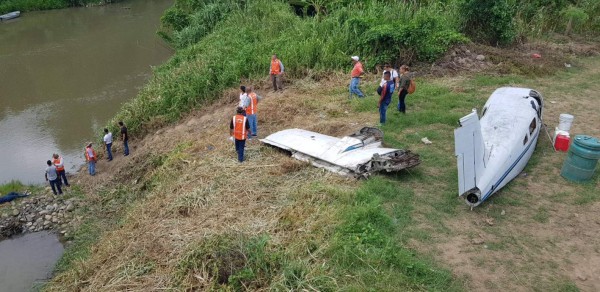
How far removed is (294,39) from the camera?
18250mm

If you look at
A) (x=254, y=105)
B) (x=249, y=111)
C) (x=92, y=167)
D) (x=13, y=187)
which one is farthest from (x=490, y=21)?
(x=13, y=187)

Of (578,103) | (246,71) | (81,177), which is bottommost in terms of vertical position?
(81,177)

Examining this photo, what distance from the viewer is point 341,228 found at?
24.0ft

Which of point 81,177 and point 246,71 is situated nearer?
point 81,177

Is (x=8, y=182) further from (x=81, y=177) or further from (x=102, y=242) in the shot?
(x=102, y=242)

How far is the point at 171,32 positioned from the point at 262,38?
11.9 metres

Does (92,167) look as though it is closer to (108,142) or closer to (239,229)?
(108,142)

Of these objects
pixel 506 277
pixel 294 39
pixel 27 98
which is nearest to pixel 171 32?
pixel 27 98

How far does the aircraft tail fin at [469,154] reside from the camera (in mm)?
7668

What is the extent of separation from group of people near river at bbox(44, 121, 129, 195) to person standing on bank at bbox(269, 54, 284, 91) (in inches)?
197

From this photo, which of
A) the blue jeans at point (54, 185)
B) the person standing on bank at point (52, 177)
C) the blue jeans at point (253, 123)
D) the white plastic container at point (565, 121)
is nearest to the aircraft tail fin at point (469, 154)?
the white plastic container at point (565, 121)

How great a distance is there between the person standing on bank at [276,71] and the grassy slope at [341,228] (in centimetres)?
362

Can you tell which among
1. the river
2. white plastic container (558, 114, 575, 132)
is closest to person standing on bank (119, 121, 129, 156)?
the river

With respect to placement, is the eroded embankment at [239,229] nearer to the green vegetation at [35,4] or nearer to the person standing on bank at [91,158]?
the person standing on bank at [91,158]
